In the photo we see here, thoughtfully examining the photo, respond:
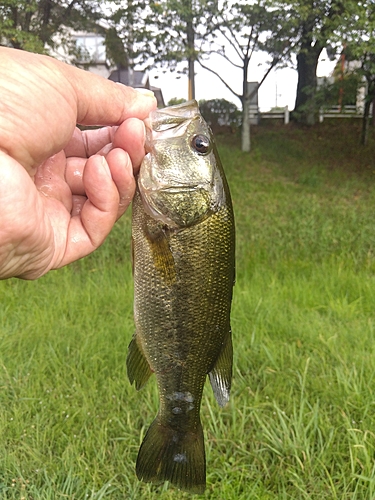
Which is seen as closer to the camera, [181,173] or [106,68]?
[181,173]

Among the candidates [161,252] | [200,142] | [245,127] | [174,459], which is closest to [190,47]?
[245,127]

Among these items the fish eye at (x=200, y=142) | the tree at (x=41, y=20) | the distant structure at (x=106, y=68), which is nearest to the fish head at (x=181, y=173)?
the fish eye at (x=200, y=142)

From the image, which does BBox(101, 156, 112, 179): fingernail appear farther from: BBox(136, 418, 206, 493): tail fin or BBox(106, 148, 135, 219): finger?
BBox(136, 418, 206, 493): tail fin

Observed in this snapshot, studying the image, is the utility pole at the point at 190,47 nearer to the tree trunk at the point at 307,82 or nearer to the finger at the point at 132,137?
the tree trunk at the point at 307,82

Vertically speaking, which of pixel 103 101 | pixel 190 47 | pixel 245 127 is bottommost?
pixel 245 127

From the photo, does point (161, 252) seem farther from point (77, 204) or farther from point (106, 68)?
point (106, 68)

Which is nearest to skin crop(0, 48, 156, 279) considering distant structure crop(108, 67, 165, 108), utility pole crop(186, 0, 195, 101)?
utility pole crop(186, 0, 195, 101)

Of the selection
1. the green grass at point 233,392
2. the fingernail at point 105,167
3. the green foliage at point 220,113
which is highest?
the fingernail at point 105,167
